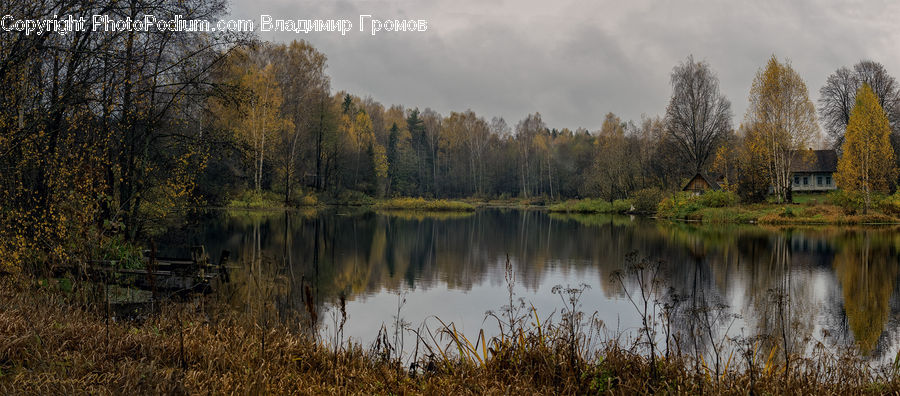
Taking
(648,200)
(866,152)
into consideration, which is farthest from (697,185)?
(866,152)

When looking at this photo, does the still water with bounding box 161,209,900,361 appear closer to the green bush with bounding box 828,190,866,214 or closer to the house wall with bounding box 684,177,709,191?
the green bush with bounding box 828,190,866,214

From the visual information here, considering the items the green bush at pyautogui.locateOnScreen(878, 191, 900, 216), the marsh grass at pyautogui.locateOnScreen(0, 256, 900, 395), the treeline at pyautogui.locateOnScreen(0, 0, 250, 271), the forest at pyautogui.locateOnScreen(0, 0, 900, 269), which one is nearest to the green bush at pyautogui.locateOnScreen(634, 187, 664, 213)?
the forest at pyautogui.locateOnScreen(0, 0, 900, 269)

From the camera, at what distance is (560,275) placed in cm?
1359

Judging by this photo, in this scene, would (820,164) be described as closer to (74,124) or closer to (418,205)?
(418,205)

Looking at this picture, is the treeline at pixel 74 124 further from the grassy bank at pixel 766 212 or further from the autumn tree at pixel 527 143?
A: the autumn tree at pixel 527 143

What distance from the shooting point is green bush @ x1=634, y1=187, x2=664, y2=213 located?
135 feet

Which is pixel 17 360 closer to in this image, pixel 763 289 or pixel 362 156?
pixel 763 289

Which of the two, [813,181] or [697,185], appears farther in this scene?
[813,181]

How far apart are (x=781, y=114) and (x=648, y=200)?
36.0ft

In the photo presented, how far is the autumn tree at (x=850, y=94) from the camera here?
4453cm

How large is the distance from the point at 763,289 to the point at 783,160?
2744 centimetres

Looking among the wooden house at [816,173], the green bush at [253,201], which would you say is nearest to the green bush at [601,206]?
the wooden house at [816,173]

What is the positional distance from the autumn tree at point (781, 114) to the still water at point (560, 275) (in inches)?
359

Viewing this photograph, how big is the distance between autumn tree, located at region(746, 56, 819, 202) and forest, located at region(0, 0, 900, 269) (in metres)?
0.10
